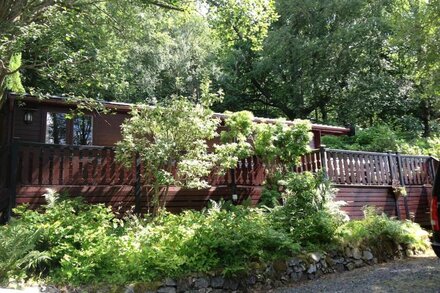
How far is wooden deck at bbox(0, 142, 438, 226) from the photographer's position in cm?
835

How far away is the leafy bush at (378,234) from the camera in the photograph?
8.13 meters

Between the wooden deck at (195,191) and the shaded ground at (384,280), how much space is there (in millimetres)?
3464

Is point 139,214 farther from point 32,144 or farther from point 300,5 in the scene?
point 300,5

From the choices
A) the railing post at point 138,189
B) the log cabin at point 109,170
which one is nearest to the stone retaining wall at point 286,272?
the log cabin at point 109,170

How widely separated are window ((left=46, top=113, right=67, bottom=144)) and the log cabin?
1.2 inches

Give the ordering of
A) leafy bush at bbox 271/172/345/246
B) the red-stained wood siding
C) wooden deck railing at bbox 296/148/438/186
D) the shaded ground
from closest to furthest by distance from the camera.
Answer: the shaded ground, leafy bush at bbox 271/172/345/246, the red-stained wood siding, wooden deck railing at bbox 296/148/438/186

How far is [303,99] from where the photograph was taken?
25.7 metres

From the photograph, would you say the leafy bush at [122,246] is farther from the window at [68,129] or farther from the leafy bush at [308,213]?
the window at [68,129]

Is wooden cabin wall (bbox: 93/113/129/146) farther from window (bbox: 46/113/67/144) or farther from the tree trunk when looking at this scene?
the tree trunk

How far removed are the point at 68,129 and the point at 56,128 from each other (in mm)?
519

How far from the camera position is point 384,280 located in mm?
6504

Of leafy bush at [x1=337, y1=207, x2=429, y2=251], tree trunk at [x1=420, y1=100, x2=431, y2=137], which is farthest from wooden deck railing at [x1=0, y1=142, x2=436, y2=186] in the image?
A: tree trunk at [x1=420, y1=100, x2=431, y2=137]

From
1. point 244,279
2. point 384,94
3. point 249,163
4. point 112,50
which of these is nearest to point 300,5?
Result: point 384,94

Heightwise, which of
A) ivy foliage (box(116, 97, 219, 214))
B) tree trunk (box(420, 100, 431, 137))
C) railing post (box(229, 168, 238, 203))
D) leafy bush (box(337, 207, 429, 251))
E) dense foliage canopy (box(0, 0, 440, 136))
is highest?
dense foliage canopy (box(0, 0, 440, 136))
